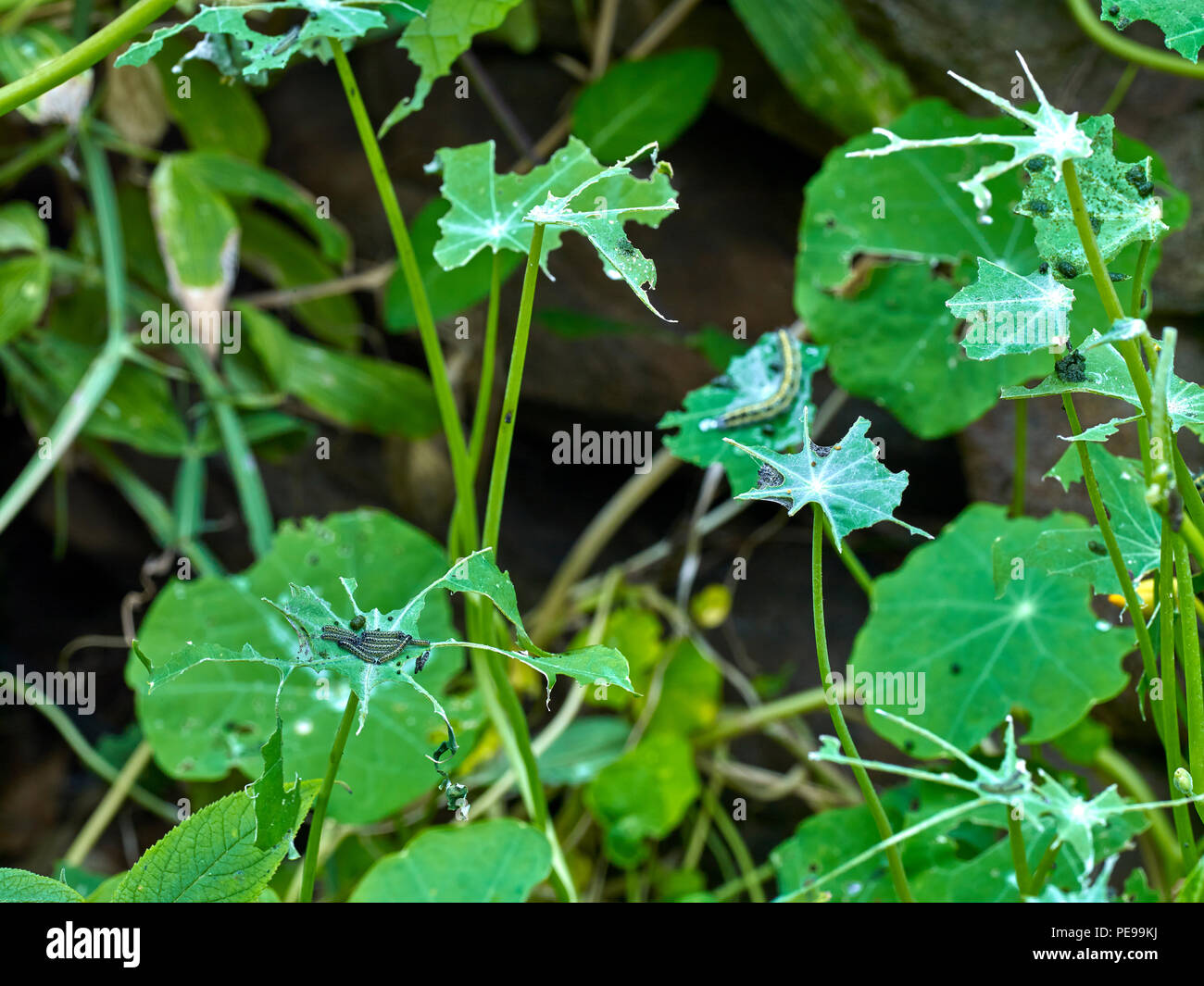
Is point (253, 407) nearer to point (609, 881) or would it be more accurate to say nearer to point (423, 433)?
point (423, 433)

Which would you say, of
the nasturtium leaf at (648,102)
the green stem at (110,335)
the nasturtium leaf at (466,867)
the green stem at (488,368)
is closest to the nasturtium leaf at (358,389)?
the green stem at (110,335)

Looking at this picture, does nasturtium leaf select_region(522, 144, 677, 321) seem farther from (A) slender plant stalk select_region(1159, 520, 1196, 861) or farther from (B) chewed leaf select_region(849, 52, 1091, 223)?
(A) slender plant stalk select_region(1159, 520, 1196, 861)

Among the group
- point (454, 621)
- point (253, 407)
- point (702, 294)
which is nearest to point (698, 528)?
point (702, 294)

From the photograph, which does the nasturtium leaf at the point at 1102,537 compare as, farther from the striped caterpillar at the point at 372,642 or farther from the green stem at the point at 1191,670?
the striped caterpillar at the point at 372,642

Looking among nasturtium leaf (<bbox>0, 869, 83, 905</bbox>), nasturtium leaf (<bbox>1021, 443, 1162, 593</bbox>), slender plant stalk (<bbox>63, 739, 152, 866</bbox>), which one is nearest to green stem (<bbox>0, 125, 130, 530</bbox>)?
slender plant stalk (<bbox>63, 739, 152, 866</bbox>)

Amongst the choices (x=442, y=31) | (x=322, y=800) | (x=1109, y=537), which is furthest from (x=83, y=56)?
(x=1109, y=537)
